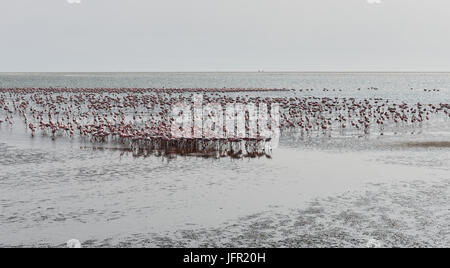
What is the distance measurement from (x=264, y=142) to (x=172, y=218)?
16.7 metres

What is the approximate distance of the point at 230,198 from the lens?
2111 centimetres

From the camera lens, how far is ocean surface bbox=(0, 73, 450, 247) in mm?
16438

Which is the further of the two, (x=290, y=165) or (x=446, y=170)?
(x=290, y=165)

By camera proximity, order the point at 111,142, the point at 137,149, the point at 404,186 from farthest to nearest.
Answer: the point at 111,142 → the point at 137,149 → the point at 404,186

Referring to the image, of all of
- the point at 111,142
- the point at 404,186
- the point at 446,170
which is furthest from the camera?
the point at 111,142

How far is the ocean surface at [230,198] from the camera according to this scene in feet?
53.9

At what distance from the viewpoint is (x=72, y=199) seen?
21.0 metres

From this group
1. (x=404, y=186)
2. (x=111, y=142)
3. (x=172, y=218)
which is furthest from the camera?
(x=111, y=142)

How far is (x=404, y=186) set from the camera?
22641 millimetres

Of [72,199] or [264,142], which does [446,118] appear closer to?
[264,142]

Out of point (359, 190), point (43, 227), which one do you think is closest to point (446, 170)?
point (359, 190)

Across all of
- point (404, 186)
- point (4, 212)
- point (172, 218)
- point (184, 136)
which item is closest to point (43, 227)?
point (4, 212)
